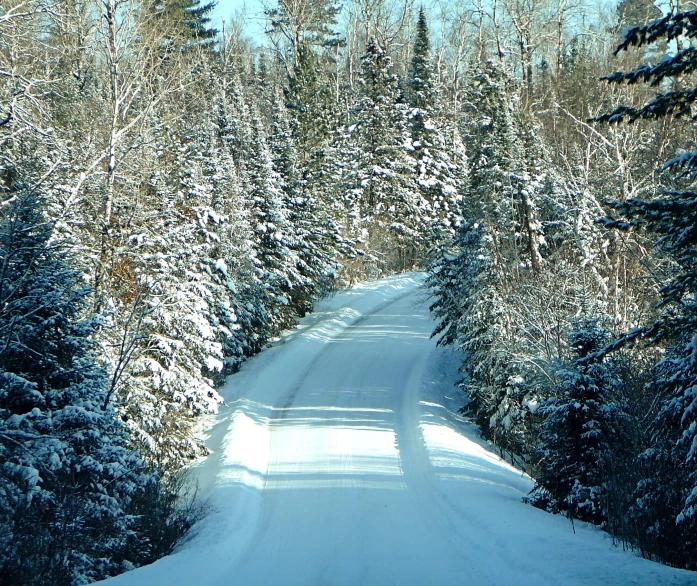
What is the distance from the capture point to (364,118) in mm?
44500

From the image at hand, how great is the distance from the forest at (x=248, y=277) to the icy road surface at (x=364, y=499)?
0.90m

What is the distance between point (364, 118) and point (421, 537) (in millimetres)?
37525

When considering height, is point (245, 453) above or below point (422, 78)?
below

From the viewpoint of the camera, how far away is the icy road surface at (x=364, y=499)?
850 cm

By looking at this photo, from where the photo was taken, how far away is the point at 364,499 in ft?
40.1

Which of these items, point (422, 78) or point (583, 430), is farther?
point (422, 78)

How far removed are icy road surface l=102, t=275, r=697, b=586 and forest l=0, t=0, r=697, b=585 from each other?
0.90 meters

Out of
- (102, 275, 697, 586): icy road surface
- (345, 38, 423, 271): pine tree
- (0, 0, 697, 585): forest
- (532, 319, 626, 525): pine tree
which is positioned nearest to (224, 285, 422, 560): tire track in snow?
(102, 275, 697, 586): icy road surface

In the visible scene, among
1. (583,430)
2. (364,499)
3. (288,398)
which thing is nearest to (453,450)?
(364,499)

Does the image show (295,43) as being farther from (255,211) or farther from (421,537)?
(421,537)

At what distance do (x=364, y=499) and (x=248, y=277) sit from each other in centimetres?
1376

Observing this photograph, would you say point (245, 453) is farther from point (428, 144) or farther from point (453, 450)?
point (428, 144)

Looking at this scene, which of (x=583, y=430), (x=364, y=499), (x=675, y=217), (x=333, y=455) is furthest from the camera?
(x=333, y=455)

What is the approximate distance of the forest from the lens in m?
8.22
